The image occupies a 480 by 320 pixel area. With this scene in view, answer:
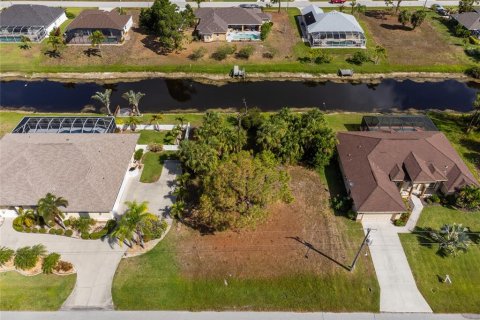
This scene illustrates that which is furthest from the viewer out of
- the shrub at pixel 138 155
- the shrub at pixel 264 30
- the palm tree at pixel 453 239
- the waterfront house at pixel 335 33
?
the shrub at pixel 264 30

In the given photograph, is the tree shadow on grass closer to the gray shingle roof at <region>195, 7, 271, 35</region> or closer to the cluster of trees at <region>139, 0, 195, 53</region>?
the cluster of trees at <region>139, 0, 195, 53</region>

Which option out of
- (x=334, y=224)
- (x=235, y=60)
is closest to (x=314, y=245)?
(x=334, y=224)

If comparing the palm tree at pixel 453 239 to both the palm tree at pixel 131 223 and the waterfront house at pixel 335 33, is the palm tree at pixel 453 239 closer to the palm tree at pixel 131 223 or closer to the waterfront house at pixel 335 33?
the palm tree at pixel 131 223

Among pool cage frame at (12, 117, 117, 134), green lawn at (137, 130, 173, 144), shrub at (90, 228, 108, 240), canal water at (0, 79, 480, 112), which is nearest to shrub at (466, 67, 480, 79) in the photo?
canal water at (0, 79, 480, 112)

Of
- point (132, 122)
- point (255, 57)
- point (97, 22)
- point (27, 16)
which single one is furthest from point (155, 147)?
point (27, 16)

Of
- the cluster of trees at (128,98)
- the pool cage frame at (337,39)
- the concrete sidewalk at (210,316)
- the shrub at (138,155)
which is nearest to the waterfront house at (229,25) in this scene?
the pool cage frame at (337,39)

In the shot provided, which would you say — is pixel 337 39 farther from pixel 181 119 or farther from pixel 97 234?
pixel 97 234
